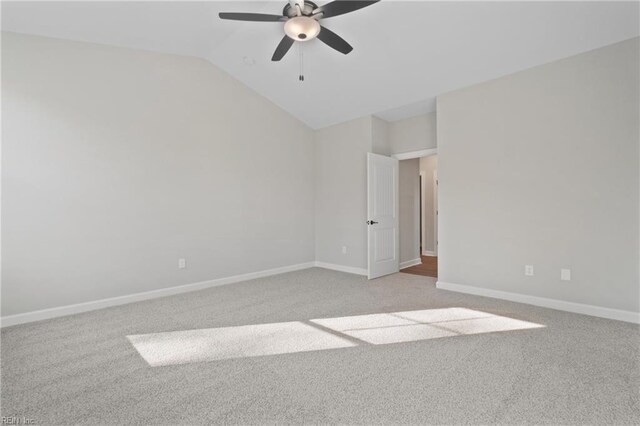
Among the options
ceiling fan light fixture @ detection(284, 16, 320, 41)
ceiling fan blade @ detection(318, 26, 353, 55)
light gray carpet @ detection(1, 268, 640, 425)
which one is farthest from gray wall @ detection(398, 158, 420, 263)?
ceiling fan light fixture @ detection(284, 16, 320, 41)

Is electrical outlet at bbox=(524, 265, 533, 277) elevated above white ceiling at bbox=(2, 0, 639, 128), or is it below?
below

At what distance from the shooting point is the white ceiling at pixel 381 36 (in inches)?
116

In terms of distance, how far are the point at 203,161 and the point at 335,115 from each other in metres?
2.41

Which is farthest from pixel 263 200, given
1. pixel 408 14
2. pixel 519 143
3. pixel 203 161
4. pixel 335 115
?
pixel 519 143

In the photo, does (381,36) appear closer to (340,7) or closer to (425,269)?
(340,7)

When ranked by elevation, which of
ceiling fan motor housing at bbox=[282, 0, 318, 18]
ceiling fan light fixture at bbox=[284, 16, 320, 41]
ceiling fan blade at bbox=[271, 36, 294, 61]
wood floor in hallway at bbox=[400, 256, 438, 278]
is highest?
ceiling fan motor housing at bbox=[282, 0, 318, 18]

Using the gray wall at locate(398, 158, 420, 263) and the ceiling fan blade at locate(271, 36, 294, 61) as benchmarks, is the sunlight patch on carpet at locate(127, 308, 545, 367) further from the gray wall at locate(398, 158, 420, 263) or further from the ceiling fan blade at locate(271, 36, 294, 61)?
the ceiling fan blade at locate(271, 36, 294, 61)

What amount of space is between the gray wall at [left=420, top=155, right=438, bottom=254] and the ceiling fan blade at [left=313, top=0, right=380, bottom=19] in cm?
574

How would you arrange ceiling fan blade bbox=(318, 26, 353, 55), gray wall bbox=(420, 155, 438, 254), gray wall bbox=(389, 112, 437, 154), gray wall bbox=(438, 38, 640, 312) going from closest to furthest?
ceiling fan blade bbox=(318, 26, 353, 55) → gray wall bbox=(438, 38, 640, 312) → gray wall bbox=(389, 112, 437, 154) → gray wall bbox=(420, 155, 438, 254)

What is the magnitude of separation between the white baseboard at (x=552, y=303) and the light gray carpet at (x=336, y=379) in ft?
0.43

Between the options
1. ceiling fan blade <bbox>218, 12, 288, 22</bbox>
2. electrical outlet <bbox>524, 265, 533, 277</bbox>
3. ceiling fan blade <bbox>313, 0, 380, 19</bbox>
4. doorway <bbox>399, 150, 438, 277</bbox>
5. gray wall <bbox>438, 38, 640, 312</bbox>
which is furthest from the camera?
doorway <bbox>399, 150, 438, 277</bbox>

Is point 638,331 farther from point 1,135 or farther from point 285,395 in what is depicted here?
point 1,135

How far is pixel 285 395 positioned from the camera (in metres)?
1.90

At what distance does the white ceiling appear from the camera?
295 cm
